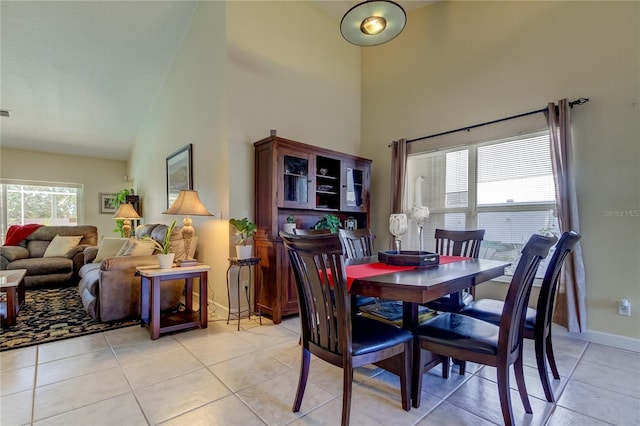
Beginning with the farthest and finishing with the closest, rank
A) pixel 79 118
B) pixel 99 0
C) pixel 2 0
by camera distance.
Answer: pixel 79 118, pixel 99 0, pixel 2 0

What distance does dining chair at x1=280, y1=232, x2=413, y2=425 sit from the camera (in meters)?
1.38

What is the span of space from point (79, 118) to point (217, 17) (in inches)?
160

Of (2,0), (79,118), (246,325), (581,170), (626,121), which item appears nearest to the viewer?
(626,121)

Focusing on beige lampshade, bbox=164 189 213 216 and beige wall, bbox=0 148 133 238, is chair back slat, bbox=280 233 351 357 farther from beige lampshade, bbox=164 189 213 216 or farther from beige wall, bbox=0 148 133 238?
beige wall, bbox=0 148 133 238

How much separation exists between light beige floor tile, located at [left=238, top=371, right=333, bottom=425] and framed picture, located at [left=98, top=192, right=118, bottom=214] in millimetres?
7221

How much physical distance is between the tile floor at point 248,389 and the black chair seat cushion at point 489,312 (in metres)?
0.42

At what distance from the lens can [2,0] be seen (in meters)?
3.30

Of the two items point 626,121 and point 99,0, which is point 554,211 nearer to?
point 626,121

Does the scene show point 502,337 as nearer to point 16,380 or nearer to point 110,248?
point 16,380

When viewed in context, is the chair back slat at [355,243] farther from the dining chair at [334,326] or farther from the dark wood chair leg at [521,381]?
the dark wood chair leg at [521,381]

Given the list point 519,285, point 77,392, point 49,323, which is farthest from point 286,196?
point 49,323

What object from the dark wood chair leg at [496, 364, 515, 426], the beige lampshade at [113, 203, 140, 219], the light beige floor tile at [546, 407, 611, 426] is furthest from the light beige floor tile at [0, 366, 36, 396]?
the beige lampshade at [113, 203, 140, 219]

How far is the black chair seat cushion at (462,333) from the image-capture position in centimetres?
149

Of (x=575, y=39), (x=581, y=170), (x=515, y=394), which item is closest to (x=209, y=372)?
(x=515, y=394)
